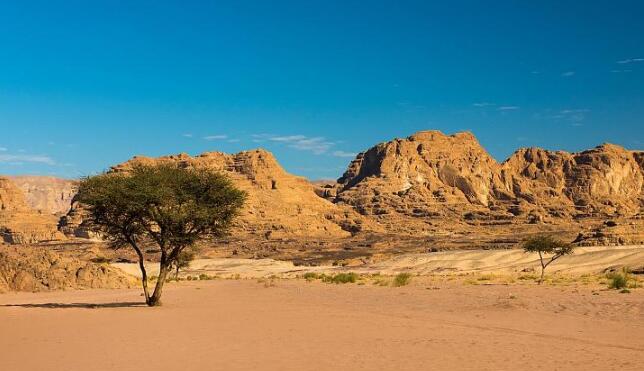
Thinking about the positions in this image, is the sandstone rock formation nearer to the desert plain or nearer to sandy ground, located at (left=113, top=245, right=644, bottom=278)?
sandy ground, located at (left=113, top=245, right=644, bottom=278)

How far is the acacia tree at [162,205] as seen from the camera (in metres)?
25.6

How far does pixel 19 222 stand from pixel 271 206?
57216 mm

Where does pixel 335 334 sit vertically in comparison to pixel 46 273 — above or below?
below

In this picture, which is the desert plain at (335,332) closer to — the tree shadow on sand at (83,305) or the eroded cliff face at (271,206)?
the tree shadow on sand at (83,305)

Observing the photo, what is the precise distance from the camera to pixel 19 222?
472 feet

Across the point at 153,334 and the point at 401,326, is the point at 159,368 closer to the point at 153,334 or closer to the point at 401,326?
the point at 153,334

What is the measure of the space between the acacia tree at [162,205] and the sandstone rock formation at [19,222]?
11693 cm

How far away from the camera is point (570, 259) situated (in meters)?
66.8

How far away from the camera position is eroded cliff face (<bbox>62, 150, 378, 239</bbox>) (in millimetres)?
140750

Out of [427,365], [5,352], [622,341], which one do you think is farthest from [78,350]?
[622,341]

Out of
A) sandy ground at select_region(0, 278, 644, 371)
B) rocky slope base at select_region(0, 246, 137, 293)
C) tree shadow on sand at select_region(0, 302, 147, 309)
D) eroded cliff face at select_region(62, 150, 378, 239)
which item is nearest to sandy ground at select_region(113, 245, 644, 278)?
rocky slope base at select_region(0, 246, 137, 293)

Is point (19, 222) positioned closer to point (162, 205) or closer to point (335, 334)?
point (162, 205)

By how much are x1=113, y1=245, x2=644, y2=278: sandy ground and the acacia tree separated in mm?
41689

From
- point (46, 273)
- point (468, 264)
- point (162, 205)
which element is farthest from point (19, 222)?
point (162, 205)
